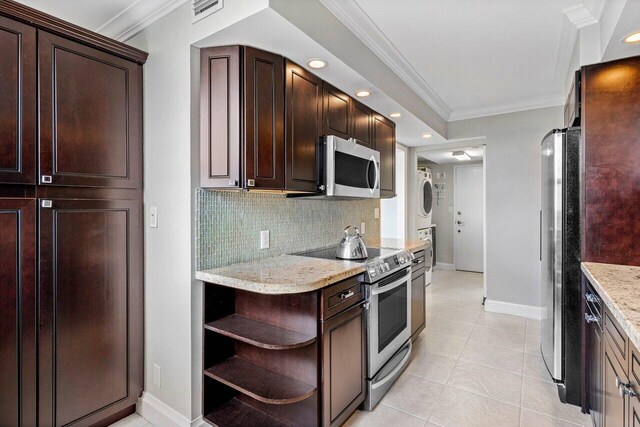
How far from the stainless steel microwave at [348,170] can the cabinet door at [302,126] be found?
0.26 feet

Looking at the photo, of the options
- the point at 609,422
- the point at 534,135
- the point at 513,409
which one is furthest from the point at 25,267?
the point at 534,135

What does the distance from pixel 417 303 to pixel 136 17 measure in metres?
3.05

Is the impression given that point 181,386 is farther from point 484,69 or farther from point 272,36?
point 484,69

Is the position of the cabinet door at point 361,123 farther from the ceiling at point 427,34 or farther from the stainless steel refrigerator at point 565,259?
the stainless steel refrigerator at point 565,259

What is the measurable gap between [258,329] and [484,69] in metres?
2.94

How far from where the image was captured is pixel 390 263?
2.34 m

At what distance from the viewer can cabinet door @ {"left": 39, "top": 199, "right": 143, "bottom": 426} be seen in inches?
68.3

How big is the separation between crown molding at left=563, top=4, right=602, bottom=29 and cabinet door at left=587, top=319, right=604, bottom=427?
6.20 ft

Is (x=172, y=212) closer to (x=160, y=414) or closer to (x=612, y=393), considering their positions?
(x=160, y=414)

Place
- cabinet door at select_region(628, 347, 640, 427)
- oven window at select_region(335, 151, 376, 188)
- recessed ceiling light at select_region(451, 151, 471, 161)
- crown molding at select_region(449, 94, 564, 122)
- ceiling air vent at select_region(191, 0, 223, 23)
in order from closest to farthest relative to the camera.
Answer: cabinet door at select_region(628, 347, 640, 427), ceiling air vent at select_region(191, 0, 223, 23), oven window at select_region(335, 151, 376, 188), crown molding at select_region(449, 94, 564, 122), recessed ceiling light at select_region(451, 151, 471, 161)

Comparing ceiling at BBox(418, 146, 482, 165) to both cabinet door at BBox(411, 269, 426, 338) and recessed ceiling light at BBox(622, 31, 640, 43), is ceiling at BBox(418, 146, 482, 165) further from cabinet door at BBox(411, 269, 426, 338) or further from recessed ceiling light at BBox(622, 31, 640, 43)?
recessed ceiling light at BBox(622, 31, 640, 43)

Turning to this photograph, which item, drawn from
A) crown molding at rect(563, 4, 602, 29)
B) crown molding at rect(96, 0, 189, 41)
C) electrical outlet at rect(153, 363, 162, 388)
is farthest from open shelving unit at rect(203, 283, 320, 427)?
crown molding at rect(563, 4, 602, 29)

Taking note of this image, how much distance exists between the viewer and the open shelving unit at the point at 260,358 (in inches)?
67.5

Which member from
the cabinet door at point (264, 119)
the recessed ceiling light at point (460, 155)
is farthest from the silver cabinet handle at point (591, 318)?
the recessed ceiling light at point (460, 155)
